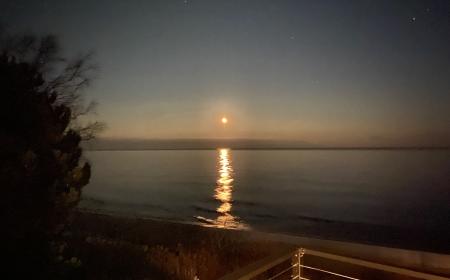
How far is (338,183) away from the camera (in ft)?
161

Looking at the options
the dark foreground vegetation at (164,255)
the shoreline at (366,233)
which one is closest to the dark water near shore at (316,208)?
the shoreline at (366,233)

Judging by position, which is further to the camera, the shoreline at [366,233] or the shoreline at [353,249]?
the shoreline at [366,233]

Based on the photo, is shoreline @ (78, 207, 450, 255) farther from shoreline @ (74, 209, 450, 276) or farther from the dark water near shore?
shoreline @ (74, 209, 450, 276)

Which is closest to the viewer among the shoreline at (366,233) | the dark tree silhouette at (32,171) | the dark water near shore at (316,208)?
the dark tree silhouette at (32,171)

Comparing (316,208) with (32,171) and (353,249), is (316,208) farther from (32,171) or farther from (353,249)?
(32,171)

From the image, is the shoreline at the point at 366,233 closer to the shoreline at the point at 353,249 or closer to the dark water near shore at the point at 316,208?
the dark water near shore at the point at 316,208

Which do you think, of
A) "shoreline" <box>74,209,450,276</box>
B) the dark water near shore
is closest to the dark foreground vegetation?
"shoreline" <box>74,209,450,276</box>

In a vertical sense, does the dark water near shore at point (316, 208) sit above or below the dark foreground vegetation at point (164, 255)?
below

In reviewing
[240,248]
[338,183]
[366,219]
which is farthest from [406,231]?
[338,183]

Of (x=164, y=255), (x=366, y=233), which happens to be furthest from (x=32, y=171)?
(x=366, y=233)

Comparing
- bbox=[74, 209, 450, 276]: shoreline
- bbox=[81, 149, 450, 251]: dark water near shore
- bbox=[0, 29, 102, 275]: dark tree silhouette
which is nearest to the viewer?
bbox=[0, 29, 102, 275]: dark tree silhouette

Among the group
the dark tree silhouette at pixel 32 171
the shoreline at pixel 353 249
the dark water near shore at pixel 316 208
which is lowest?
the dark water near shore at pixel 316 208

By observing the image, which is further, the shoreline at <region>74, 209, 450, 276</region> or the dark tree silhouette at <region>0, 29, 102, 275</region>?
the shoreline at <region>74, 209, 450, 276</region>

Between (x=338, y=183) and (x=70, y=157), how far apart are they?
4709 cm
